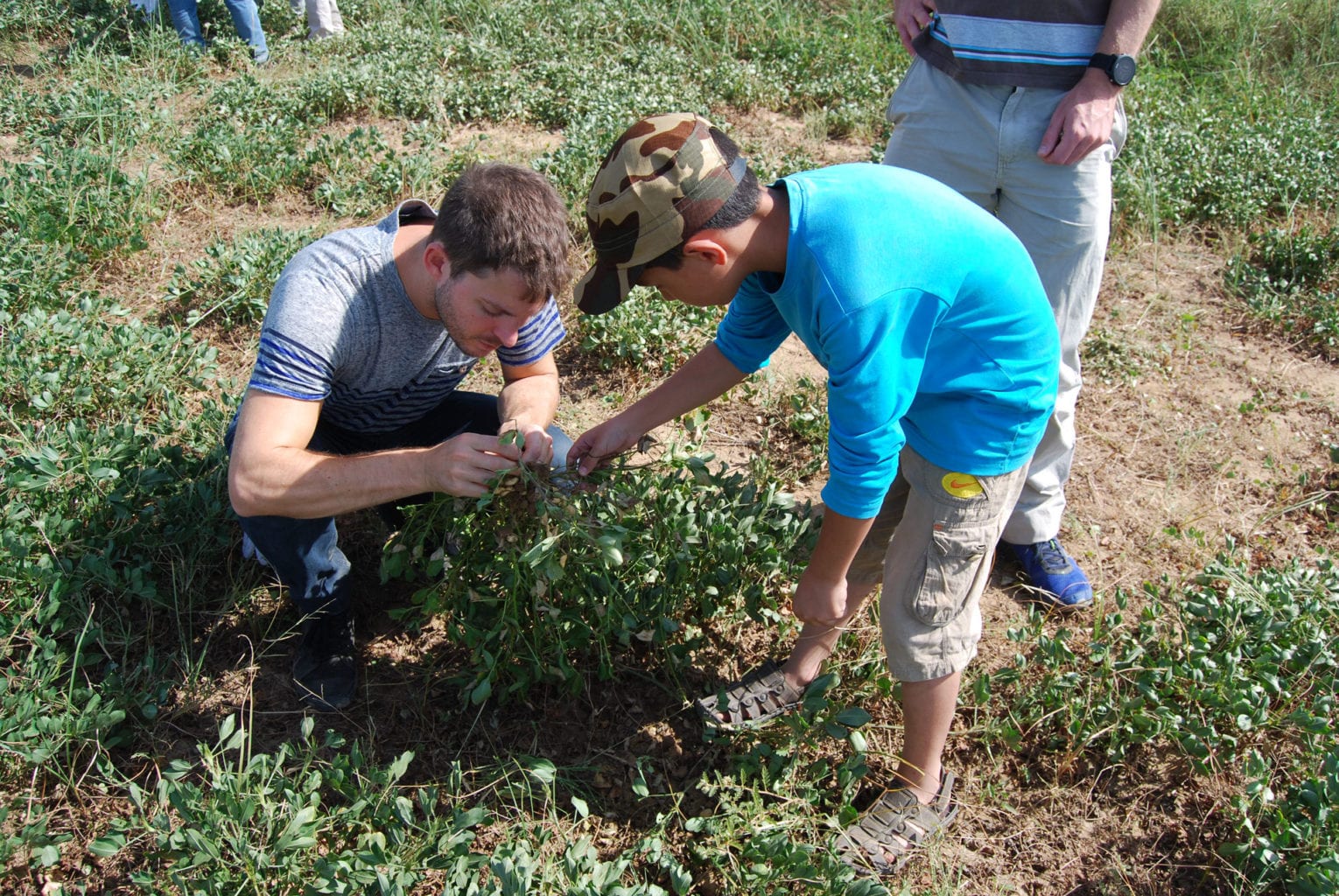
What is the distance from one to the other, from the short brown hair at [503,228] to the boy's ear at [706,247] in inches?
20.4

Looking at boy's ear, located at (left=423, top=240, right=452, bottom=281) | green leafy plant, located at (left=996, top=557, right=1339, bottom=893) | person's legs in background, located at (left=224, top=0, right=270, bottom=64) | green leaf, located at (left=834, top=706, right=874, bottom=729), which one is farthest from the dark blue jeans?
person's legs in background, located at (left=224, top=0, right=270, bottom=64)

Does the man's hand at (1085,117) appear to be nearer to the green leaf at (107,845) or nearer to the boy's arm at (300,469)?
the boy's arm at (300,469)

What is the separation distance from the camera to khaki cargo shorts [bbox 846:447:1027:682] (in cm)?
204

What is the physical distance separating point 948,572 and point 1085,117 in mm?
1202

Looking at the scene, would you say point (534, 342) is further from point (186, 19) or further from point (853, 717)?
point (186, 19)

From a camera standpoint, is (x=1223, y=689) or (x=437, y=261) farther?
(x=1223, y=689)

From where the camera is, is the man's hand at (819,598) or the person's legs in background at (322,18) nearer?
the man's hand at (819,598)

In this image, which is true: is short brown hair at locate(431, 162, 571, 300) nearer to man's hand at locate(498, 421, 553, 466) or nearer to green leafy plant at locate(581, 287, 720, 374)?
man's hand at locate(498, 421, 553, 466)

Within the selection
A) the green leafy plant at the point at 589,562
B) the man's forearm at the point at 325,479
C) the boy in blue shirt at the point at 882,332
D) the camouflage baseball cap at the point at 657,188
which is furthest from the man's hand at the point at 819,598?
the man's forearm at the point at 325,479

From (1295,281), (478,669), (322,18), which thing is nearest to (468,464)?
(478,669)

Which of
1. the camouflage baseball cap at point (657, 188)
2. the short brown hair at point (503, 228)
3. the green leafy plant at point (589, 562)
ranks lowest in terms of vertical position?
the green leafy plant at point (589, 562)

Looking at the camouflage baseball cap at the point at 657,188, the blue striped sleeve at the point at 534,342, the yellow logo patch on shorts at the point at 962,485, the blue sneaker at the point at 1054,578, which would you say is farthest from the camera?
the blue sneaker at the point at 1054,578

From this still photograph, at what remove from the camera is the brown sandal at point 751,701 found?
2.42m

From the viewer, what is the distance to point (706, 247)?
5.74 ft
